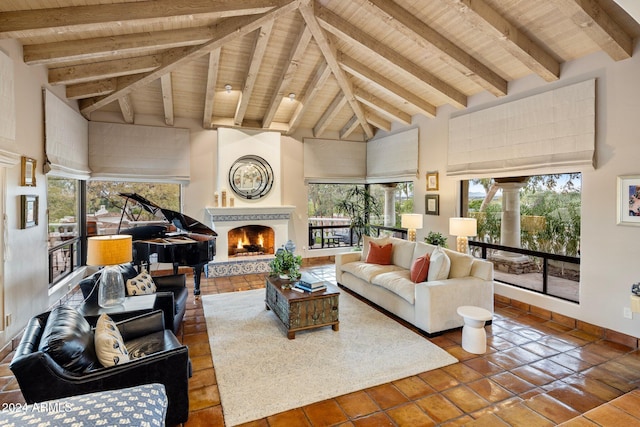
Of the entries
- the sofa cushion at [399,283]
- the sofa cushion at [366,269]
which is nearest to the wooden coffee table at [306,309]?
the sofa cushion at [399,283]

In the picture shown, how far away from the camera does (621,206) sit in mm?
3746

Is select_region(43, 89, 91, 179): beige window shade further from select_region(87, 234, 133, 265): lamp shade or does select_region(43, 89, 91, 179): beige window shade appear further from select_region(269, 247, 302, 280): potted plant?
select_region(269, 247, 302, 280): potted plant

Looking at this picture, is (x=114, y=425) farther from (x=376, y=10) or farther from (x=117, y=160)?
(x=117, y=160)

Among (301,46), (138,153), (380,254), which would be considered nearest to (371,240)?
(380,254)

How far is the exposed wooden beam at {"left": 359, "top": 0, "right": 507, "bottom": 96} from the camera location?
12.7ft

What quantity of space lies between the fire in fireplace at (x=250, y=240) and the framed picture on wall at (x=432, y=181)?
11.8 feet

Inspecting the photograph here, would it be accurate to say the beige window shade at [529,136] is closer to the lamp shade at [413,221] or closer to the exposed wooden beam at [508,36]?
the exposed wooden beam at [508,36]

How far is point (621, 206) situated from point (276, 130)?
6303mm

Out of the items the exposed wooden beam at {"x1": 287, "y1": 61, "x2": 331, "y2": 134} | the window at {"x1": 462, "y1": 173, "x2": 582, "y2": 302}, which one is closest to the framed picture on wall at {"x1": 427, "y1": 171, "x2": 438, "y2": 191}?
the window at {"x1": 462, "y1": 173, "x2": 582, "y2": 302}

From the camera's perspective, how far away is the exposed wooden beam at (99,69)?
4.54 m

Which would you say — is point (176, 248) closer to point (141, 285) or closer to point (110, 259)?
point (141, 285)

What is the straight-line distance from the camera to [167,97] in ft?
19.4

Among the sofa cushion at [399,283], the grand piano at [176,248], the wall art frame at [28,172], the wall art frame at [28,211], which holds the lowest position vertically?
the sofa cushion at [399,283]

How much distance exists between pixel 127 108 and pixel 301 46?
3.55m
